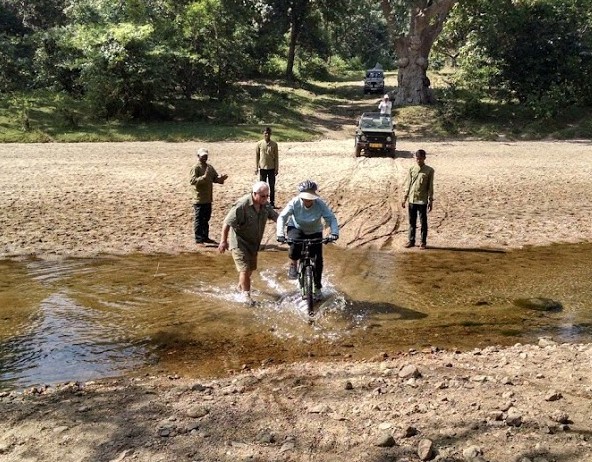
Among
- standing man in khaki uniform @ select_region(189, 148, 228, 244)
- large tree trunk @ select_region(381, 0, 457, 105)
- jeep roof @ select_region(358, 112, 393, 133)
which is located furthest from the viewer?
large tree trunk @ select_region(381, 0, 457, 105)

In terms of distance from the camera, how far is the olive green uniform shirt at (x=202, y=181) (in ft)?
35.8

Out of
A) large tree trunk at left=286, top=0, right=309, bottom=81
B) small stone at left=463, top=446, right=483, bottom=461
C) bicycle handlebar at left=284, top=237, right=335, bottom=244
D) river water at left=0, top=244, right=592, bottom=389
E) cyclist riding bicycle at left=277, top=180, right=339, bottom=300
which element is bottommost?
river water at left=0, top=244, right=592, bottom=389

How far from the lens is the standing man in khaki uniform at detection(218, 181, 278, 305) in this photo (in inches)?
303

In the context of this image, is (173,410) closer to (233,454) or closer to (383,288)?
(233,454)

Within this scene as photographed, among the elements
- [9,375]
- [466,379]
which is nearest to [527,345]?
[466,379]

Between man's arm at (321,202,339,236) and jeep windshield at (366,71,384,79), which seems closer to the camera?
man's arm at (321,202,339,236)

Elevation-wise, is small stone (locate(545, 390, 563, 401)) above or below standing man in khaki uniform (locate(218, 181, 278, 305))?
below

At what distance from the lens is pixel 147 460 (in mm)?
4164

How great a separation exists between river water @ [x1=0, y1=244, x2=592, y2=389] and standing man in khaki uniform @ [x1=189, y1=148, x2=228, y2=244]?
72 cm

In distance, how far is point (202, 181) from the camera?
35.8 feet

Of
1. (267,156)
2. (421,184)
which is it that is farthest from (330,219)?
(267,156)

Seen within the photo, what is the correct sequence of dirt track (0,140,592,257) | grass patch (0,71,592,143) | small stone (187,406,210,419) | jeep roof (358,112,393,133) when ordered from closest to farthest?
small stone (187,406,210,419)
dirt track (0,140,592,257)
jeep roof (358,112,393,133)
grass patch (0,71,592,143)

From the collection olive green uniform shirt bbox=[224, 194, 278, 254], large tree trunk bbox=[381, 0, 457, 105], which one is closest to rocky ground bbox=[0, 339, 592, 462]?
olive green uniform shirt bbox=[224, 194, 278, 254]

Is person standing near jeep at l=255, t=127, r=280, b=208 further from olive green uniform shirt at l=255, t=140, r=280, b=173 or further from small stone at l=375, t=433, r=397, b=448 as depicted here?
small stone at l=375, t=433, r=397, b=448
